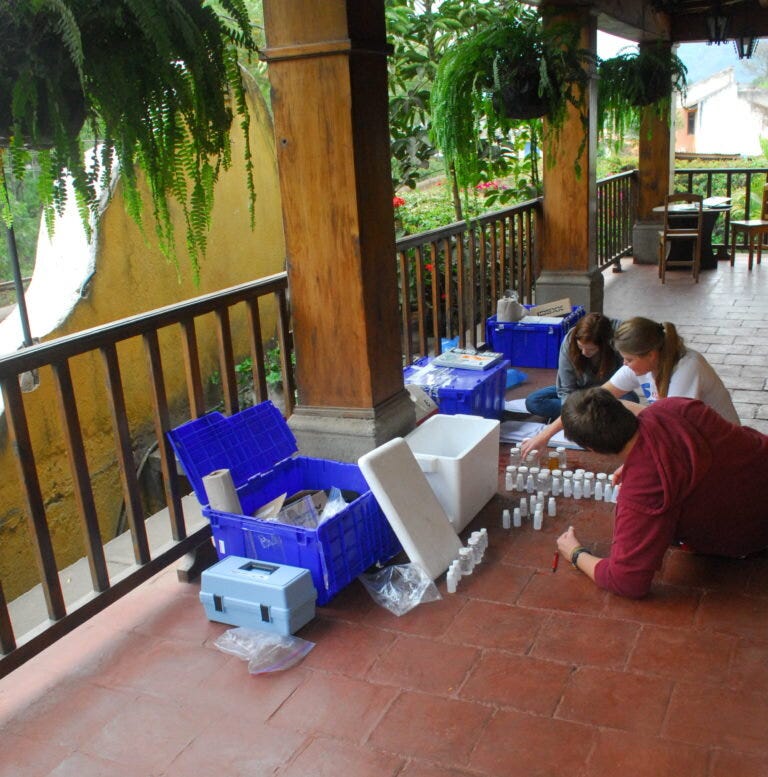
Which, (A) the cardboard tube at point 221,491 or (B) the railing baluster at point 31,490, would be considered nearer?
(B) the railing baluster at point 31,490

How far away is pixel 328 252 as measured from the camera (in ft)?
9.78

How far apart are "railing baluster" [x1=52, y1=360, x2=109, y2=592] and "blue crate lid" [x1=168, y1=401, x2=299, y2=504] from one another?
1.04ft

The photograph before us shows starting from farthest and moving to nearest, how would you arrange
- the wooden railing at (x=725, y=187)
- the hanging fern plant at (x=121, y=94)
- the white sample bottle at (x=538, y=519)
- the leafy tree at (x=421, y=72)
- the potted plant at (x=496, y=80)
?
the wooden railing at (x=725, y=187) → the leafy tree at (x=421, y=72) → the potted plant at (x=496, y=80) → the white sample bottle at (x=538, y=519) → the hanging fern plant at (x=121, y=94)

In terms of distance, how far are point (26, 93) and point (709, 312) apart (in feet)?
19.0

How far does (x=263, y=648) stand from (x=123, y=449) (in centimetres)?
75

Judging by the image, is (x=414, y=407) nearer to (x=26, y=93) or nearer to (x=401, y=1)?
(x=26, y=93)

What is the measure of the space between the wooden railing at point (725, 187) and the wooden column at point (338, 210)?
6.80m

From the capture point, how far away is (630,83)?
5953 millimetres

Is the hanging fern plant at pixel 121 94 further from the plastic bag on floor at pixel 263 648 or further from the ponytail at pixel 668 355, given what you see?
the ponytail at pixel 668 355

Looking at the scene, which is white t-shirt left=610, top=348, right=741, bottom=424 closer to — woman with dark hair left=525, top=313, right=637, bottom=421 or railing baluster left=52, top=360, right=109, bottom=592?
woman with dark hair left=525, top=313, right=637, bottom=421

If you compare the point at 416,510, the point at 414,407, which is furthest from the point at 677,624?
the point at 414,407

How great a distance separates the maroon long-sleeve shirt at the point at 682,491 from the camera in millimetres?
2371

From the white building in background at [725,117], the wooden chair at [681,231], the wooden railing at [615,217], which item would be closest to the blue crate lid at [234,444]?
the wooden railing at [615,217]

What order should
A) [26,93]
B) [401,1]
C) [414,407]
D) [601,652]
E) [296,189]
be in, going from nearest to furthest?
[26,93] → [601,652] → [296,189] → [414,407] → [401,1]
